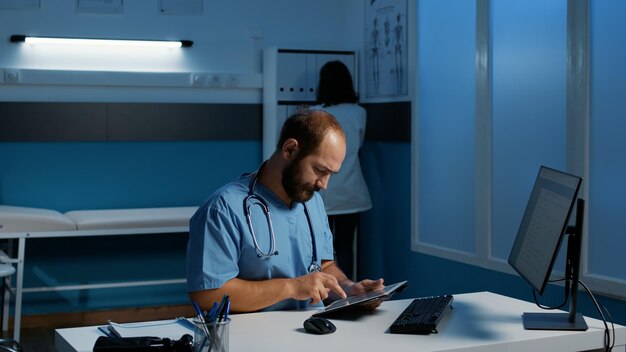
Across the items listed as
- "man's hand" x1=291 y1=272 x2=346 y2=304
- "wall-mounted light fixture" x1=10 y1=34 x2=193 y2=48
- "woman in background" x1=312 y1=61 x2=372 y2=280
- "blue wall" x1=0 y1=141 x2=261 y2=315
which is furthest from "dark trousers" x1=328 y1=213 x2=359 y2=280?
"man's hand" x1=291 y1=272 x2=346 y2=304

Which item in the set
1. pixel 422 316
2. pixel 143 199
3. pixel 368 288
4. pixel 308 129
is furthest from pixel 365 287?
pixel 143 199

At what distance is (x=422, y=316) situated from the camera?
221cm

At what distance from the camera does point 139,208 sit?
5246 millimetres

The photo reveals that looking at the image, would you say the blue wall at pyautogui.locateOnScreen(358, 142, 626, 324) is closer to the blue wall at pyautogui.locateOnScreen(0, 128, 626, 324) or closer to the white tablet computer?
the blue wall at pyautogui.locateOnScreen(0, 128, 626, 324)

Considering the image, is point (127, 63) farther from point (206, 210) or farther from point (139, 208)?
point (206, 210)

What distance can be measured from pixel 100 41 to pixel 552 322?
3.70 m

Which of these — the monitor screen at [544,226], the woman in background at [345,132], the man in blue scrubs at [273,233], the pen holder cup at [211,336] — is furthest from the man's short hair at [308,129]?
the woman in background at [345,132]

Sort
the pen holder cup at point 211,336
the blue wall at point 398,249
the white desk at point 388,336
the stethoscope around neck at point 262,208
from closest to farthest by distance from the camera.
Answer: the pen holder cup at point 211,336 → the white desk at point 388,336 → the stethoscope around neck at point 262,208 → the blue wall at point 398,249

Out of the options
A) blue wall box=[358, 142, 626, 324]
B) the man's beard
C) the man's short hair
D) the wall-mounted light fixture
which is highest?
the wall-mounted light fixture

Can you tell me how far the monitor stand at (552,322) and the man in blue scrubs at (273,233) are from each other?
0.43m

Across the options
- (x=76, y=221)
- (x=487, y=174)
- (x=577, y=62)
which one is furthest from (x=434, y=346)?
(x=76, y=221)

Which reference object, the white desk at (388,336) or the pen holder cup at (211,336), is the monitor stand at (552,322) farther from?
the pen holder cup at (211,336)

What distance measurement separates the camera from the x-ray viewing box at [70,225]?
14.3 ft

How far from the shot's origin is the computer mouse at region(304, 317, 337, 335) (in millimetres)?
2100
